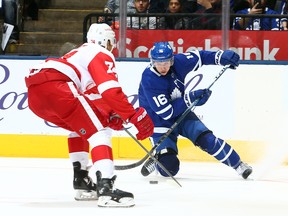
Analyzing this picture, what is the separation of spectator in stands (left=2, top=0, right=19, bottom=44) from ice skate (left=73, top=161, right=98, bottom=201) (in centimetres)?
272

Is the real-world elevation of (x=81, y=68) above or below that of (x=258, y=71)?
above

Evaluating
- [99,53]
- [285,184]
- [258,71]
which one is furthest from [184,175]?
[99,53]

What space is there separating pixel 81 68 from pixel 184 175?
1677mm

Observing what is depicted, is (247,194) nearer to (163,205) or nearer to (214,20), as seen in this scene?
(163,205)

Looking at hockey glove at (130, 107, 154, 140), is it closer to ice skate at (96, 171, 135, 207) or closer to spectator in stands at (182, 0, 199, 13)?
ice skate at (96, 171, 135, 207)

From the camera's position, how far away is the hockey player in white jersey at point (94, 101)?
195 inches

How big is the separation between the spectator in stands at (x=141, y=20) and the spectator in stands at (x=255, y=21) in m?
0.65

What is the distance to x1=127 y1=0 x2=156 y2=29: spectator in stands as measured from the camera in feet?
25.5

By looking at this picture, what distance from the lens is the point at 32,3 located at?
8000 mm

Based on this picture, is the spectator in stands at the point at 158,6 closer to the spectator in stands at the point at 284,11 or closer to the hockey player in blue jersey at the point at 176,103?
the spectator in stands at the point at 284,11

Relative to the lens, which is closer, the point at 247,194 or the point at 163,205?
the point at 163,205

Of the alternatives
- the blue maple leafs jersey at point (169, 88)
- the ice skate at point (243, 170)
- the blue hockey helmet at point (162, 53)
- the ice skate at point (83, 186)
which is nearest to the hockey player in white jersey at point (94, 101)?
the ice skate at point (83, 186)

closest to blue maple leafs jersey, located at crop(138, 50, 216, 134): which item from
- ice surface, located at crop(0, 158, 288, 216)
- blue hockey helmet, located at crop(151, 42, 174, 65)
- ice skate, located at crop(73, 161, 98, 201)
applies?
blue hockey helmet, located at crop(151, 42, 174, 65)

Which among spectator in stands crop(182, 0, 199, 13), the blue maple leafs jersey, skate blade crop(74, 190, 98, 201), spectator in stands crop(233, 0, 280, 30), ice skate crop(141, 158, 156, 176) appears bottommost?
ice skate crop(141, 158, 156, 176)
